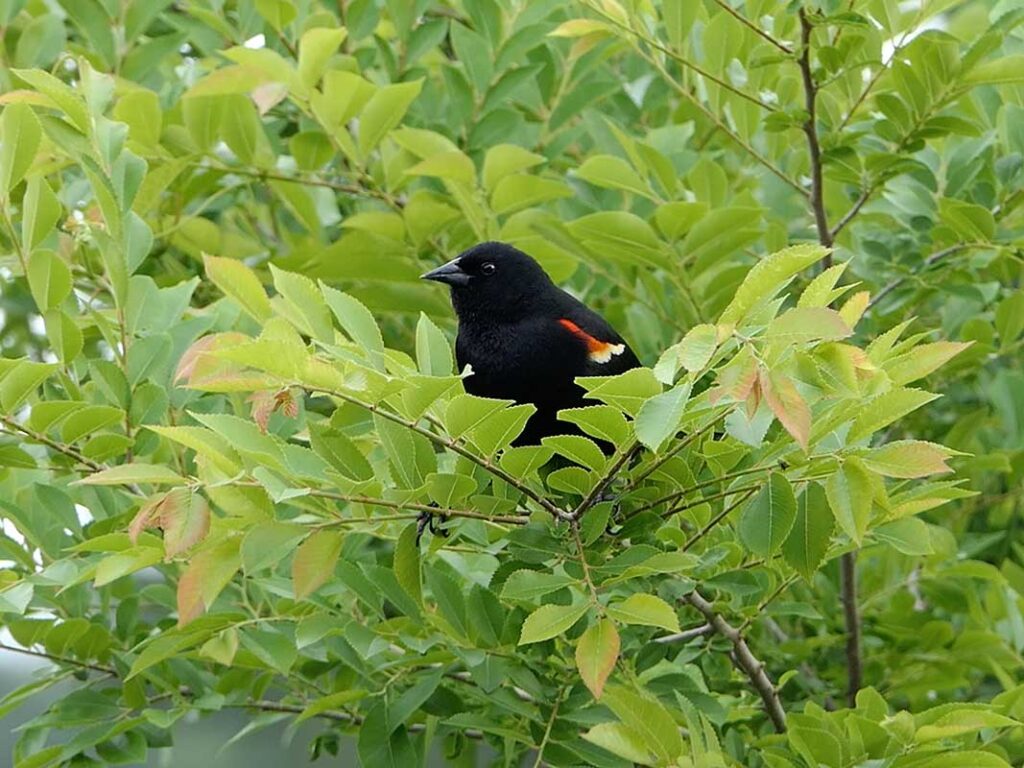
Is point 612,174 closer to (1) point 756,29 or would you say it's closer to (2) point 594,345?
(2) point 594,345

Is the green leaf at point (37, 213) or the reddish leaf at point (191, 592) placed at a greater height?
the green leaf at point (37, 213)

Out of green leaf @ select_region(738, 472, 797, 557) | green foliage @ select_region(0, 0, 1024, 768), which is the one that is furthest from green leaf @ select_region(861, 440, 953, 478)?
green leaf @ select_region(738, 472, 797, 557)

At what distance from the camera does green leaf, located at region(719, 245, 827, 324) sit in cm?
179

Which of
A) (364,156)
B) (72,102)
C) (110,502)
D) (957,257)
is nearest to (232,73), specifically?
(364,156)

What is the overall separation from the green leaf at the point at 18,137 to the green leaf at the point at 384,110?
0.89 meters

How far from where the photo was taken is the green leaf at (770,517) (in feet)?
6.93

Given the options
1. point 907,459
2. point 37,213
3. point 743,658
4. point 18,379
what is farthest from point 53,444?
point 907,459

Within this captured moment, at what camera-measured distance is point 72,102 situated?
247cm

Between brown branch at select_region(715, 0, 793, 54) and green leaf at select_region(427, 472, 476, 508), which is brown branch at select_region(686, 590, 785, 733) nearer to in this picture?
green leaf at select_region(427, 472, 476, 508)

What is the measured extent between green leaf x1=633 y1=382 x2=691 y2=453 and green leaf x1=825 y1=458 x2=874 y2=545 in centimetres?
29

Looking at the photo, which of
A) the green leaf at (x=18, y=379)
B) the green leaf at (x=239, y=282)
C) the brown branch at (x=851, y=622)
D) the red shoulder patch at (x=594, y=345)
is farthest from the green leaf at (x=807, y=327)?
the brown branch at (x=851, y=622)

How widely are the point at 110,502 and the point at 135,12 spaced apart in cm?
138

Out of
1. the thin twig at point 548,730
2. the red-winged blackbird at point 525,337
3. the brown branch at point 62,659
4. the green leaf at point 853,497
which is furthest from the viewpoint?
the red-winged blackbird at point 525,337

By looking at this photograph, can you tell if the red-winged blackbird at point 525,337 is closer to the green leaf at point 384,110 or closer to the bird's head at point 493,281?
the bird's head at point 493,281
